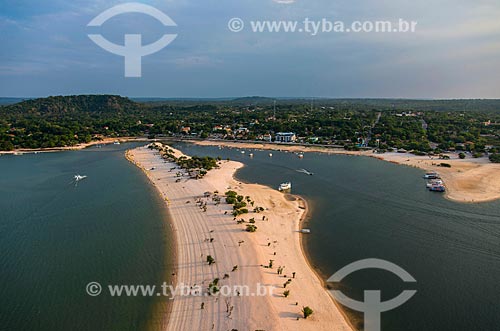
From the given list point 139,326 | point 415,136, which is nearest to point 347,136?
point 415,136

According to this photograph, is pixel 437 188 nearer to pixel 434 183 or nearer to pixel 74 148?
pixel 434 183

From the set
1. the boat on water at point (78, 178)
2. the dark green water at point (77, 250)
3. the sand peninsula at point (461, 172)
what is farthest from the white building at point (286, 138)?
the boat on water at point (78, 178)

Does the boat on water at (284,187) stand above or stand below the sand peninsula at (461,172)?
below

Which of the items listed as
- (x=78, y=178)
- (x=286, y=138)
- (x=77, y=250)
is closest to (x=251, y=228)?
(x=77, y=250)

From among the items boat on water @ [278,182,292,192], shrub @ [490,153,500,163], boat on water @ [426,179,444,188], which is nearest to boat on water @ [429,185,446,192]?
boat on water @ [426,179,444,188]

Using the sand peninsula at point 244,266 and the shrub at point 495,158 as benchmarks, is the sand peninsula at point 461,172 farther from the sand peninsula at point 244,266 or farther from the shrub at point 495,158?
the sand peninsula at point 244,266
